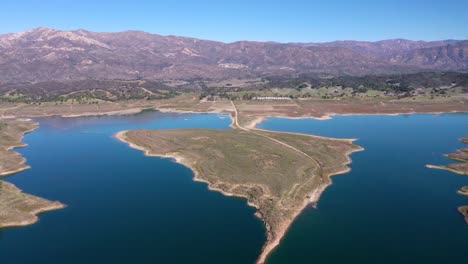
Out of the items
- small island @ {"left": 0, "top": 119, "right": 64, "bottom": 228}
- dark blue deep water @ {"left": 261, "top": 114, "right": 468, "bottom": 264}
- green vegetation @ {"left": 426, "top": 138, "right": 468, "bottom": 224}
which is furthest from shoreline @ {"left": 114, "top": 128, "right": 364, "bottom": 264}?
small island @ {"left": 0, "top": 119, "right": 64, "bottom": 228}

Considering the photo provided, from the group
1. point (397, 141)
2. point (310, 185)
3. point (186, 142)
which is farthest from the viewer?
point (397, 141)

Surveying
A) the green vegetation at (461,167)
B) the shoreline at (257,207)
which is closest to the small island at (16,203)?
the shoreline at (257,207)

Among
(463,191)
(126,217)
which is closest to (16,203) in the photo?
(126,217)

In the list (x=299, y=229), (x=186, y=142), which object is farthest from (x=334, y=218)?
(x=186, y=142)

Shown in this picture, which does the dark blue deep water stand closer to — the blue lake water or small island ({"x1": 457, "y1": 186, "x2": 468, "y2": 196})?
the blue lake water

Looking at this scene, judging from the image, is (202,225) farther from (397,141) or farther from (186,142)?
(397,141)

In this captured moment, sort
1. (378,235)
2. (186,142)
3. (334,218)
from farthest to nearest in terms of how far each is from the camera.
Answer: (186,142) < (334,218) < (378,235)
